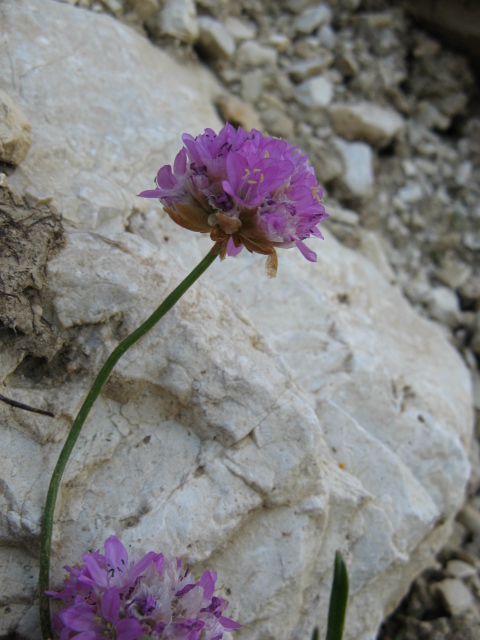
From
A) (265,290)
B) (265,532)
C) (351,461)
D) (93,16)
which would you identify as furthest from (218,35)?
(265,532)

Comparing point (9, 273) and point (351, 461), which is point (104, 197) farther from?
point (351, 461)

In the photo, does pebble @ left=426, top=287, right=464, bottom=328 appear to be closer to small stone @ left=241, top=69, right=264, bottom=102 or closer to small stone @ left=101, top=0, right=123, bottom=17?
small stone @ left=241, top=69, right=264, bottom=102

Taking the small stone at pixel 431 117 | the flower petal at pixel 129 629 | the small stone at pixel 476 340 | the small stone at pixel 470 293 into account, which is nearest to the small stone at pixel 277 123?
the small stone at pixel 431 117

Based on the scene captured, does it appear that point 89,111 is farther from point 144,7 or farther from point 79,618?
point 79,618

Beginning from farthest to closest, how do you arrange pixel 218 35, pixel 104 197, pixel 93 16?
1. pixel 218 35
2. pixel 93 16
3. pixel 104 197

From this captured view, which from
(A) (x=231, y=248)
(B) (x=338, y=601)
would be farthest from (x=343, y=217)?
(B) (x=338, y=601)

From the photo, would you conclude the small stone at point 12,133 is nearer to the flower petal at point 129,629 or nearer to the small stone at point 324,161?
the flower petal at point 129,629
